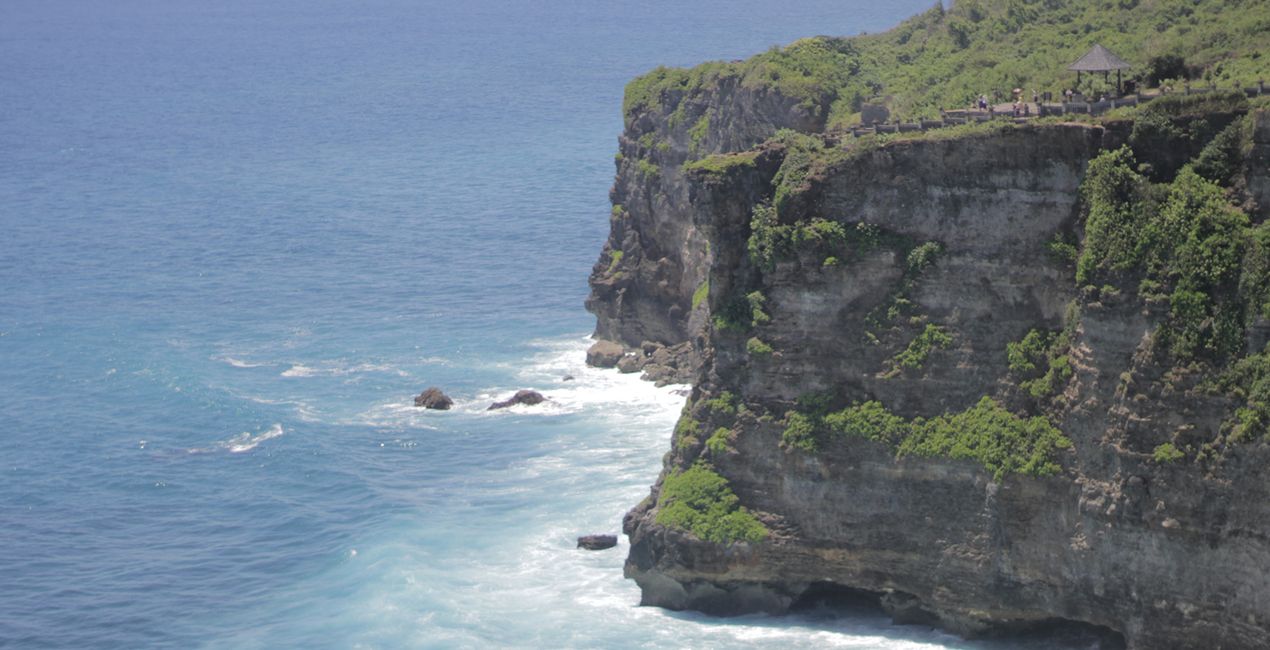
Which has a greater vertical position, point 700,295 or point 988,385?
point 988,385

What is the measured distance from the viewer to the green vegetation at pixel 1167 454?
61.0m

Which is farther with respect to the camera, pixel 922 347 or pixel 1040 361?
pixel 922 347

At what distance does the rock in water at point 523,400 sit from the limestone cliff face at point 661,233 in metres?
5.54

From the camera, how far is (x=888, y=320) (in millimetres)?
68312

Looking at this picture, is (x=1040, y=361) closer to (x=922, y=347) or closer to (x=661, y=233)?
(x=922, y=347)

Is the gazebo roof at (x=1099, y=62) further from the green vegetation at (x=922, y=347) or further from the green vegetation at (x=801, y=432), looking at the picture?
the green vegetation at (x=801, y=432)

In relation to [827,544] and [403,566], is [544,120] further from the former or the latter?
[827,544]

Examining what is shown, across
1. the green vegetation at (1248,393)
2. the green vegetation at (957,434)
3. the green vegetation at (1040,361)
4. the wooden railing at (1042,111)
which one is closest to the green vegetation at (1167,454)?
the green vegetation at (1248,393)

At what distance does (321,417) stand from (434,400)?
5.58 metres

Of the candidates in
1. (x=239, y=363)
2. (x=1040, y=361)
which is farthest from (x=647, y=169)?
(x=1040, y=361)

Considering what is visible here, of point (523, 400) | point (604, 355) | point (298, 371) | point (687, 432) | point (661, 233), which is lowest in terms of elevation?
point (298, 371)

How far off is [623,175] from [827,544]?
42729 millimetres

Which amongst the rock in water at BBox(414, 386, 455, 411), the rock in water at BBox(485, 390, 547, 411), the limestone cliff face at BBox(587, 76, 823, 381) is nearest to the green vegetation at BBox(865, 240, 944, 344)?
the limestone cliff face at BBox(587, 76, 823, 381)

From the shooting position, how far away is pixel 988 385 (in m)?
66.9
